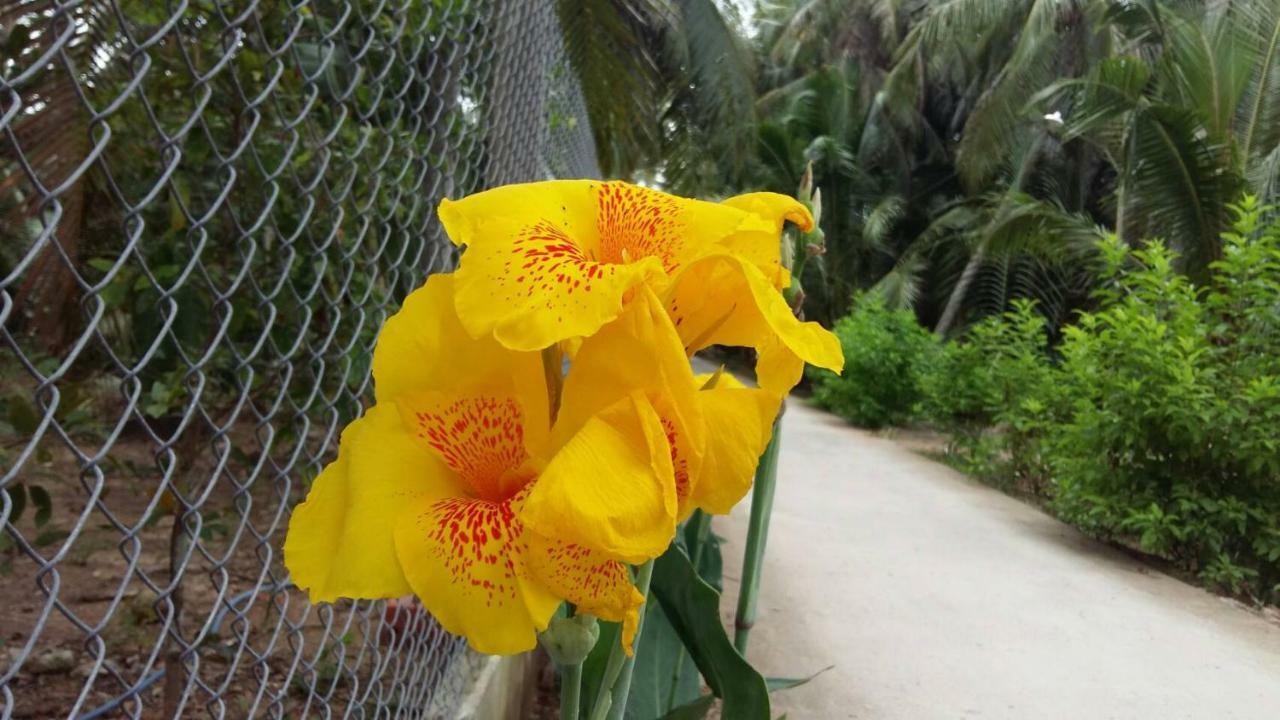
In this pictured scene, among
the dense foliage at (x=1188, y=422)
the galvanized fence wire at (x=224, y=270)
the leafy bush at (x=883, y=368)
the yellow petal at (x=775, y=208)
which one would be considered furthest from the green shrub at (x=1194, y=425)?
the leafy bush at (x=883, y=368)

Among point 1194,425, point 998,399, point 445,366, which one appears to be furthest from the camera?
point 998,399

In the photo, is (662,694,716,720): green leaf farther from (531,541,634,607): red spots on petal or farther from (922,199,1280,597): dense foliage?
(922,199,1280,597): dense foliage

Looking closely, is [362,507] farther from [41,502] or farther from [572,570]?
[41,502]

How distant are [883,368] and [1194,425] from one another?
6.56m

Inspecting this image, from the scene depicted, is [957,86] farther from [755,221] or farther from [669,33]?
[755,221]

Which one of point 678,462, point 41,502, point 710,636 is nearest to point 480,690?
point 41,502

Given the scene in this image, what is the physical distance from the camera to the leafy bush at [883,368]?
11.2 meters

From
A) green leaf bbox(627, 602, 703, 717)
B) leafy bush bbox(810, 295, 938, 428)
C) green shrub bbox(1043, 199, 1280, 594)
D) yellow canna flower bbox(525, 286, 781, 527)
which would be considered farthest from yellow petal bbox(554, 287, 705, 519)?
leafy bush bbox(810, 295, 938, 428)

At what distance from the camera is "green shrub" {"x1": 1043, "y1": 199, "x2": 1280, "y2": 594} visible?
4703 mm

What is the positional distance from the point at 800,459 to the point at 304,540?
7.48m

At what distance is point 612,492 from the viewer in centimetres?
50

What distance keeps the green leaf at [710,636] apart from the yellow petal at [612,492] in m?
0.46

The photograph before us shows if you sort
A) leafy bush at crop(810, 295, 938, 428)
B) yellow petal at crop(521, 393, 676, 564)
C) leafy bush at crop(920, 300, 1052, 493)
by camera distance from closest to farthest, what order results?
yellow petal at crop(521, 393, 676, 564)
leafy bush at crop(920, 300, 1052, 493)
leafy bush at crop(810, 295, 938, 428)

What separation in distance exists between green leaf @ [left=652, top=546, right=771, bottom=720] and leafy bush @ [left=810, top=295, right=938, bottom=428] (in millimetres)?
10174
